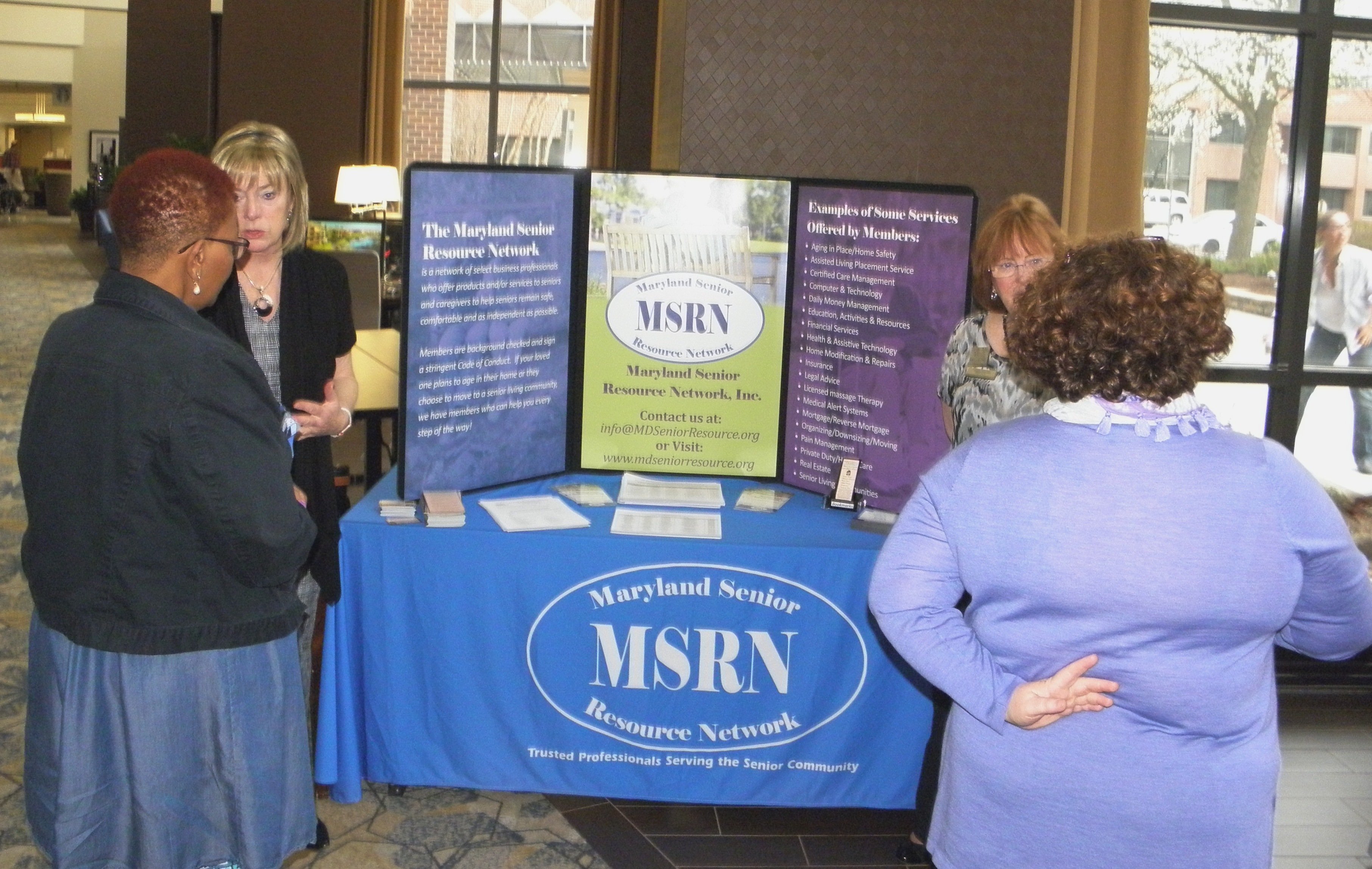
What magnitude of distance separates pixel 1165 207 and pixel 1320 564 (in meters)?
2.97

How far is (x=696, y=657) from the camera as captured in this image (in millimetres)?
2637

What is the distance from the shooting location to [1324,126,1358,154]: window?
4.05 meters

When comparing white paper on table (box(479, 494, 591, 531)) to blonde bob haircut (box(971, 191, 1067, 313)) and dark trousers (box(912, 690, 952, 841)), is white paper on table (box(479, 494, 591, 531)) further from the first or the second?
blonde bob haircut (box(971, 191, 1067, 313))

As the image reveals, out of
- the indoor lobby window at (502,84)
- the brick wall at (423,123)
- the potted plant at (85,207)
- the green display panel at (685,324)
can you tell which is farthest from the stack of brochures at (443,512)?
the potted plant at (85,207)

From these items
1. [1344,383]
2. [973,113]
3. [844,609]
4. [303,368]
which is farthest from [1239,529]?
[1344,383]

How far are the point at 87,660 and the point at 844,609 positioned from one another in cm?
149

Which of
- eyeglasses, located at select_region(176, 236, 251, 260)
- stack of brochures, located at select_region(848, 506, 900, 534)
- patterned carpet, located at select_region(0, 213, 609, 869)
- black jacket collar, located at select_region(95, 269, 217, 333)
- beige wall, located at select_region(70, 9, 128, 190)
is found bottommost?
patterned carpet, located at select_region(0, 213, 609, 869)

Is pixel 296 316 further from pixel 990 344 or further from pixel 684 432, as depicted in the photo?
pixel 990 344

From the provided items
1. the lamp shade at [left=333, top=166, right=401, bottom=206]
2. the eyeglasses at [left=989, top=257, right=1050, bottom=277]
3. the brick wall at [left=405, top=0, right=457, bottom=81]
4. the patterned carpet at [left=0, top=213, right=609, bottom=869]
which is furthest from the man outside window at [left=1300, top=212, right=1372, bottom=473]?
the brick wall at [left=405, top=0, right=457, bottom=81]

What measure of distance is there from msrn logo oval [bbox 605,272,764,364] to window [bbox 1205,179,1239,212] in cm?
201

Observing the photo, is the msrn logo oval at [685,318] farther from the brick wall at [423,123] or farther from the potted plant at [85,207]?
the potted plant at [85,207]

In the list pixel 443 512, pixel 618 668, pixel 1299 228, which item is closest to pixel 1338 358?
pixel 1299 228

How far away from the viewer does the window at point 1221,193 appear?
4.09m

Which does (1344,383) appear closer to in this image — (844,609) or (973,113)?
(973,113)
